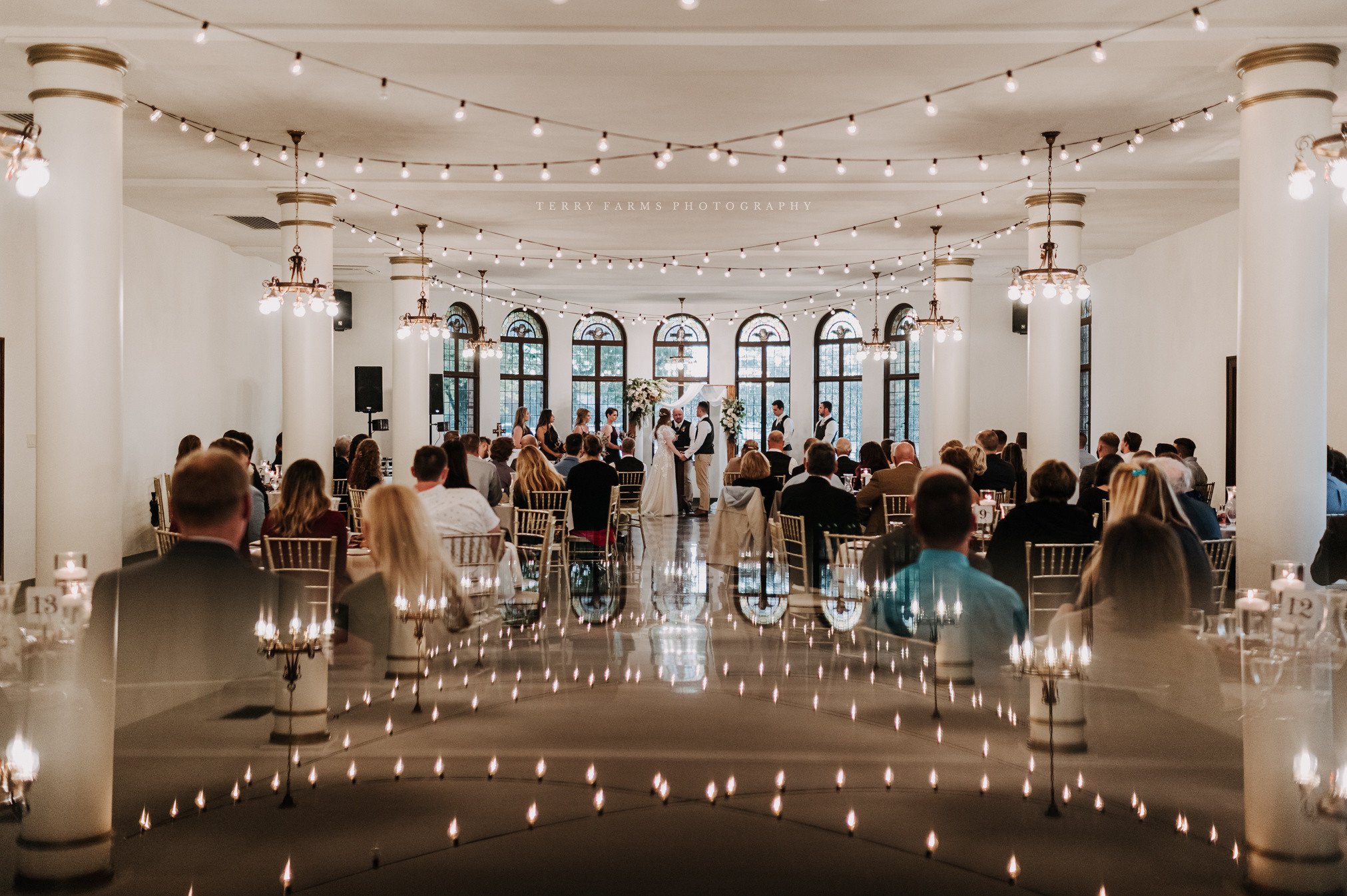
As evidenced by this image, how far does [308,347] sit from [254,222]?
281 centimetres

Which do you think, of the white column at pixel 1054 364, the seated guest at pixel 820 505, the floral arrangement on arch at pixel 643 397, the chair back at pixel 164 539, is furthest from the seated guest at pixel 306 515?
the floral arrangement on arch at pixel 643 397

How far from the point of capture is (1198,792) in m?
1.80

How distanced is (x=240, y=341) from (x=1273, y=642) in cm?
1527

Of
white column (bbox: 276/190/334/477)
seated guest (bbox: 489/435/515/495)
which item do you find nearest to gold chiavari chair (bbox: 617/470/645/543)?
seated guest (bbox: 489/435/515/495)

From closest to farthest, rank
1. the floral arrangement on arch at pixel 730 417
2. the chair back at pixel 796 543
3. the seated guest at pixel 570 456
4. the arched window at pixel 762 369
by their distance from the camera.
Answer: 1. the chair back at pixel 796 543
2. the seated guest at pixel 570 456
3. the floral arrangement on arch at pixel 730 417
4. the arched window at pixel 762 369

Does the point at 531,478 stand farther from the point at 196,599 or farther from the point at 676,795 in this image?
the point at 676,795

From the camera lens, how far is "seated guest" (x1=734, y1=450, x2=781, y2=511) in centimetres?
1002

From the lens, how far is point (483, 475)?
10055 mm

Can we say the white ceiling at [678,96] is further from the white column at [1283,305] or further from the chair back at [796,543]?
the chair back at [796,543]

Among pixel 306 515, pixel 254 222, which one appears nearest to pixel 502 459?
pixel 306 515

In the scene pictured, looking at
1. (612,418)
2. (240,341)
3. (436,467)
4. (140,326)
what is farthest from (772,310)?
(436,467)

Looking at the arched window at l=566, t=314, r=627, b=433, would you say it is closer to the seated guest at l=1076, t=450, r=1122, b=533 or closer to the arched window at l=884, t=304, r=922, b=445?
the arched window at l=884, t=304, r=922, b=445

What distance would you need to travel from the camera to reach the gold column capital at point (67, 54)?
23.1 feet

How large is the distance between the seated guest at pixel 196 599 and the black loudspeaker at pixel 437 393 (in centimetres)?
1747
